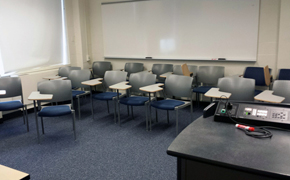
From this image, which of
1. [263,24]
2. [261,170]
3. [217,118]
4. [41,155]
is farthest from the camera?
[263,24]

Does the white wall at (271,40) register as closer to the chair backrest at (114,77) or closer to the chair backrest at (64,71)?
the chair backrest at (114,77)

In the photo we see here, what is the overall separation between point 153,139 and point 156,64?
2.40 m

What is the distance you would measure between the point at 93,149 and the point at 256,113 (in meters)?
2.37

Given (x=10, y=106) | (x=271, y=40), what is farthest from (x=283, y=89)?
(x=10, y=106)

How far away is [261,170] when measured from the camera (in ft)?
3.93

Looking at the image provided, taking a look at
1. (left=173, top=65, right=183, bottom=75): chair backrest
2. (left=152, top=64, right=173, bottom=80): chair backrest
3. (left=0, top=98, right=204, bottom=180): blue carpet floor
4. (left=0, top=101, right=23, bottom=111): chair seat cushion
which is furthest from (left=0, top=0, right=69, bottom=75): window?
(left=173, top=65, right=183, bottom=75): chair backrest

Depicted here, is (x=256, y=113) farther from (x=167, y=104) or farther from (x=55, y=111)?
(x=55, y=111)

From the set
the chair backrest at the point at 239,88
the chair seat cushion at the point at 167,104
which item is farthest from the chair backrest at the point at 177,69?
the chair backrest at the point at 239,88

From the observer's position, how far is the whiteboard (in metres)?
4.93

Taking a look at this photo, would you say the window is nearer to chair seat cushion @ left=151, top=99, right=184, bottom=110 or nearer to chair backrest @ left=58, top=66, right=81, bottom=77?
chair backrest @ left=58, top=66, right=81, bottom=77

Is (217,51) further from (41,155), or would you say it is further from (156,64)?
(41,155)

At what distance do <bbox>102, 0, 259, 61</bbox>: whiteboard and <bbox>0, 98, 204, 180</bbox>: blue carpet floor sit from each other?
4.94 feet

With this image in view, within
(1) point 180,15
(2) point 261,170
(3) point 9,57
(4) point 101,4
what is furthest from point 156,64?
(2) point 261,170

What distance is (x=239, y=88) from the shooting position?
3676mm
